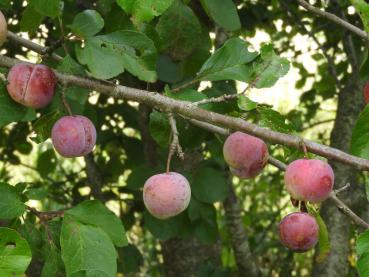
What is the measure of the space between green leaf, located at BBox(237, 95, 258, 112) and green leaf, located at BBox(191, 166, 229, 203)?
891 mm

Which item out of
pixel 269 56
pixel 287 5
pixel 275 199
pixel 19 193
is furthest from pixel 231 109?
pixel 275 199

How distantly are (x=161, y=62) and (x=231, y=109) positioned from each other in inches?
25.8

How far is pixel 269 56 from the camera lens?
1.37 meters

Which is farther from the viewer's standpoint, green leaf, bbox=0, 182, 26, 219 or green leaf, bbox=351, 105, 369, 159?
green leaf, bbox=0, 182, 26, 219

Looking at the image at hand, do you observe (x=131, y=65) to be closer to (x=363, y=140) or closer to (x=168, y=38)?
(x=168, y=38)

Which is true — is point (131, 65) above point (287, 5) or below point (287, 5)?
below

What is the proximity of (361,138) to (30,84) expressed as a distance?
2.21ft

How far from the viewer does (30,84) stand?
3.96 feet

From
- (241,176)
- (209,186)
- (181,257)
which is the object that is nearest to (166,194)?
(241,176)

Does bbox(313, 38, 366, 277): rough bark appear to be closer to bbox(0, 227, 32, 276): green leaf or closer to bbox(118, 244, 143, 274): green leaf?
bbox(118, 244, 143, 274): green leaf

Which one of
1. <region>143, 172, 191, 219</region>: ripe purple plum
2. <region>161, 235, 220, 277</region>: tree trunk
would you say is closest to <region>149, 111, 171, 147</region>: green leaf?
<region>143, 172, 191, 219</region>: ripe purple plum

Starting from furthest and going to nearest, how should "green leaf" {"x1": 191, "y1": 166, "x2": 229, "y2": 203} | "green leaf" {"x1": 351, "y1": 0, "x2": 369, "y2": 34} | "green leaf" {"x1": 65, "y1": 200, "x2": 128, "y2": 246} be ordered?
1. "green leaf" {"x1": 191, "y1": 166, "x2": 229, "y2": 203}
2. "green leaf" {"x1": 65, "y1": 200, "x2": 128, "y2": 246}
3. "green leaf" {"x1": 351, "y1": 0, "x2": 369, "y2": 34}

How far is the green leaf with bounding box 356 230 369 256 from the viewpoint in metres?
1.11

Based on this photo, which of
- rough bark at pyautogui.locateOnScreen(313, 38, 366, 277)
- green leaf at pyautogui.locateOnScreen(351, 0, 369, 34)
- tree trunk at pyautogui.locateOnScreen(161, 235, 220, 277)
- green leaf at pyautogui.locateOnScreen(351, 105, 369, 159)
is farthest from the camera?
tree trunk at pyautogui.locateOnScreen(161, 235, 220, 277)
